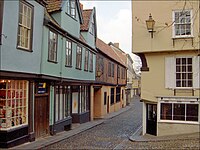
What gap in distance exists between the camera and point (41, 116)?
52.3ft

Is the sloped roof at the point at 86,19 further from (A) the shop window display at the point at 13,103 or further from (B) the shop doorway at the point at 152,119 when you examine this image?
(A) the shop window display at the point at 13,103

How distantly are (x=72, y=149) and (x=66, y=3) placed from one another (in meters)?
9.59

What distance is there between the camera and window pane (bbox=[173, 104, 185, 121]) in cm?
1583

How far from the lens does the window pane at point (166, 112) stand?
634 inches

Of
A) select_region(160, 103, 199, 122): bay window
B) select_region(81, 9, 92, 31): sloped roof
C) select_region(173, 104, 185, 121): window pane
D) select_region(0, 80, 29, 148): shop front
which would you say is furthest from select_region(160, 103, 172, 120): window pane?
select_region(81, 9, 92, 31): sloped roof

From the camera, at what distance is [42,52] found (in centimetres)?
1505

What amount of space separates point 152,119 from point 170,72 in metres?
2.85

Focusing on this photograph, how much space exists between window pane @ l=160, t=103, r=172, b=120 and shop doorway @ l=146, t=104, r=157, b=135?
1.89 ft

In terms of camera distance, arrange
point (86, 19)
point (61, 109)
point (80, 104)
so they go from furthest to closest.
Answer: point (86, 19) → point (80, 104) → point (61, 109)

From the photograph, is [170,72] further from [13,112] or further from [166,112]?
[13,112]

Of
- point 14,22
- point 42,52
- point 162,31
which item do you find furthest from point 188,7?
point 14,22

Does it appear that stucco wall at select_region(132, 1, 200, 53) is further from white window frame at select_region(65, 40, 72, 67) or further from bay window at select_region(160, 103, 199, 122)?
white window frame at select_region(65, 40, 72, 67)

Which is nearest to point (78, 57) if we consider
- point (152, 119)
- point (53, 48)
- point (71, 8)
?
point (71, 8)

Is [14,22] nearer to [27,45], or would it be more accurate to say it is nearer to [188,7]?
[27,45]
